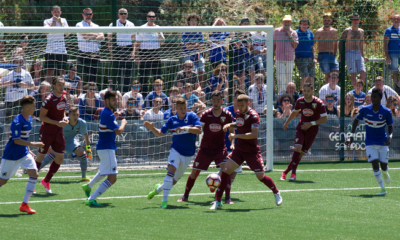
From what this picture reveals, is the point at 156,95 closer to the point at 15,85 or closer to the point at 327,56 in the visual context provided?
the point at 15,85

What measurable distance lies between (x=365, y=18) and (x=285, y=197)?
13.3m

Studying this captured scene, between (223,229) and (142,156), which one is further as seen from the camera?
(142,156)

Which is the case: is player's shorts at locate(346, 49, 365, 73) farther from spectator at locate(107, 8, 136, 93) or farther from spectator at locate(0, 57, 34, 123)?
spectator at locate(0, 57, 34, 123)

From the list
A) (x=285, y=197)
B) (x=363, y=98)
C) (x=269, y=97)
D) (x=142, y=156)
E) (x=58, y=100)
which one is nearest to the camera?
(x=285, y=197)

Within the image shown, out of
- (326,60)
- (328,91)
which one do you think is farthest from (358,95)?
(326,60)

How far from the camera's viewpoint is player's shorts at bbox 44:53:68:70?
39.8ft

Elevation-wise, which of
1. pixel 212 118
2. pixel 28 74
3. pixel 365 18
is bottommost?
pixel 212 118

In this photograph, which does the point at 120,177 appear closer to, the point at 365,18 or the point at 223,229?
the point at 223,229

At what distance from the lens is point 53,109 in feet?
30.7

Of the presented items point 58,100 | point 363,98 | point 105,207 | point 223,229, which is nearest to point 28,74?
point 58,100

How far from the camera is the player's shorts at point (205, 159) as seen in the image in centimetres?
819

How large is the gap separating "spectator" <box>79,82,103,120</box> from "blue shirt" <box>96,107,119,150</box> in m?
4.55

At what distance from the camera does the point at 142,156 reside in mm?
12656

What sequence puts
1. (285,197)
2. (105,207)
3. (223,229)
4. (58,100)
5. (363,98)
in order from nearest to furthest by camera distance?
(223,229), (105,207), (285,197), (58,100), (363,98)
